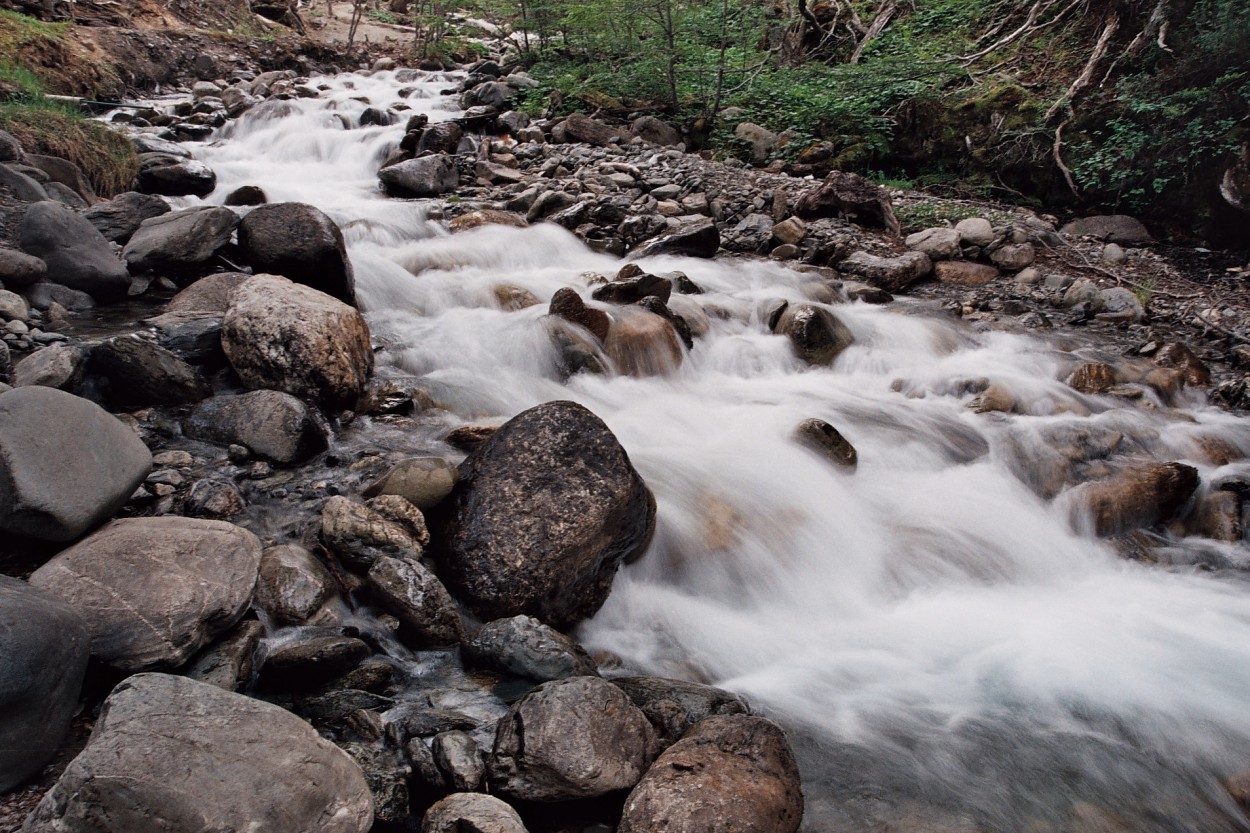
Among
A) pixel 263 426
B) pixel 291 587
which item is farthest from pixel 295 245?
pixel 291 587

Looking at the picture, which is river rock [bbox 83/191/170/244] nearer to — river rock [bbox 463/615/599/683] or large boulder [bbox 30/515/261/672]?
large boulder [bbox 30/515/261/672]

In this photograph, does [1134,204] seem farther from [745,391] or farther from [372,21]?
[372,21]

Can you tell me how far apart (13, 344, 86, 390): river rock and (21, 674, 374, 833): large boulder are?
112 inches

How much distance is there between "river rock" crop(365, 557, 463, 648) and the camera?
3.21 meters

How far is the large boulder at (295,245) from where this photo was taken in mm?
5758

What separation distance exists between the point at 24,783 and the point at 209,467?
2.13 meters

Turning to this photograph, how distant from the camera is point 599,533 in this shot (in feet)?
12.2

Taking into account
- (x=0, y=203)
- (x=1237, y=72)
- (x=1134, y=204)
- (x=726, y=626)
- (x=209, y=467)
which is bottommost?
(x=726, y=626)

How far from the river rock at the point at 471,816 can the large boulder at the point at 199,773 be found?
0.23 m

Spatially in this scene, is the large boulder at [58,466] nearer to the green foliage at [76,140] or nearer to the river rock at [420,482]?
the river rock at [420,482]

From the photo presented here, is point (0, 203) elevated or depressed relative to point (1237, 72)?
depressed

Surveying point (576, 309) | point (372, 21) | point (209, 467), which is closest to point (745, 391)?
point (576, 309)

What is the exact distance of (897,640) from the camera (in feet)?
13.4

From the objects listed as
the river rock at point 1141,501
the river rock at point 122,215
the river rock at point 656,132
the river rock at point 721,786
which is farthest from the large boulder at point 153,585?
the river rock at point 656,132
